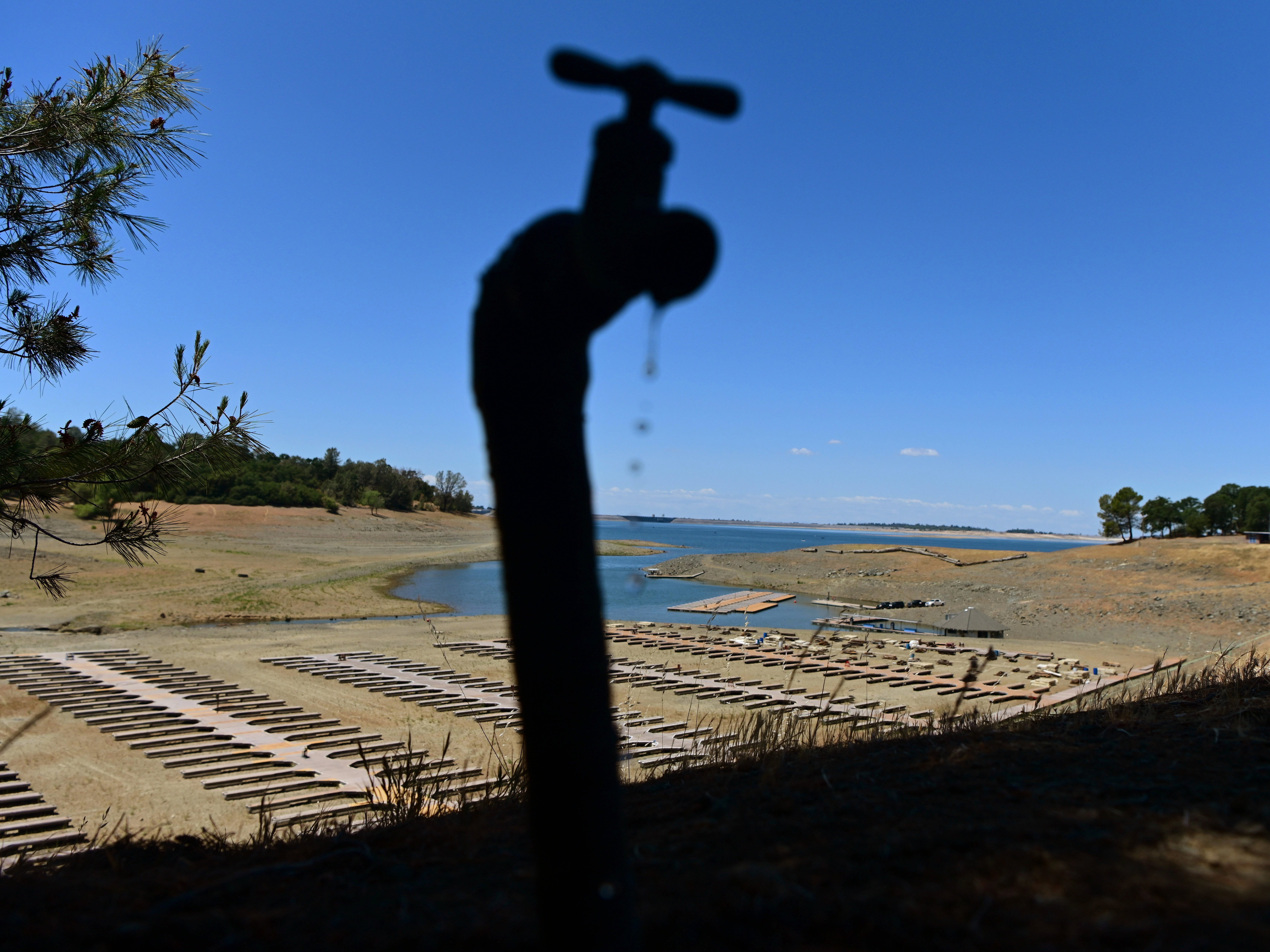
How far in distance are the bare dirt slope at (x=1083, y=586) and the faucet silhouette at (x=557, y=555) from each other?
3052 centimetres

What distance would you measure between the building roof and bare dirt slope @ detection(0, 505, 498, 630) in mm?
22662

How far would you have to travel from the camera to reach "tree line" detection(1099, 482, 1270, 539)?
75.8m

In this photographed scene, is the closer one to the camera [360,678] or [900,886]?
[900,886]

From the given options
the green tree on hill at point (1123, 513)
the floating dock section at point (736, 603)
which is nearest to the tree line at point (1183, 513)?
the green tree on hill at point (1123, 513)

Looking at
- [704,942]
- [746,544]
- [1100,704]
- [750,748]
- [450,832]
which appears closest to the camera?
[704,942]

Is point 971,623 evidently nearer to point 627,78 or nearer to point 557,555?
point 557,555

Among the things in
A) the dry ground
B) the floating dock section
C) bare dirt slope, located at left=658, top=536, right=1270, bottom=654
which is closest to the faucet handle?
the dry ground

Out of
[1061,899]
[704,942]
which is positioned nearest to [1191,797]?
[1061,899]

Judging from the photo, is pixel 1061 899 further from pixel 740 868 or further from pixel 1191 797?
pixel 1191 797

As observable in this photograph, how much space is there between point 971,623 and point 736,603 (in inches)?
515

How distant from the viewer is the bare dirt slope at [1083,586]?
30.7m

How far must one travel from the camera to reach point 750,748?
17.6 ft

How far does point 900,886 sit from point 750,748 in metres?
3.07

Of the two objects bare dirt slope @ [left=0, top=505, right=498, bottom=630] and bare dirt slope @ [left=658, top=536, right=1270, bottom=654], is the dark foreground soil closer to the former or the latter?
bare dirt slope @ [left=0, top=505, right=498, bottom=630]
